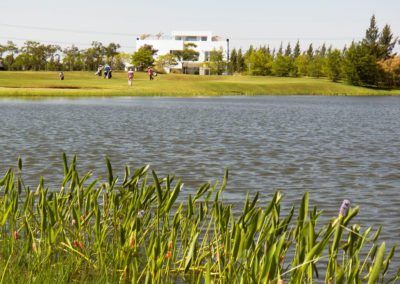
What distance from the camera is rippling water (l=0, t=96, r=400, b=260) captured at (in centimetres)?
1659

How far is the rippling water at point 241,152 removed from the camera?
16594mm

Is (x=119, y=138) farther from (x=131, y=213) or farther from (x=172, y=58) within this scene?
(x=172, y=58)

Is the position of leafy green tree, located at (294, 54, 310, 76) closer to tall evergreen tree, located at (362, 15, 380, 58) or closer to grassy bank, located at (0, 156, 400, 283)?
tall evergreen tree, located at (362, 15, 380, 58)

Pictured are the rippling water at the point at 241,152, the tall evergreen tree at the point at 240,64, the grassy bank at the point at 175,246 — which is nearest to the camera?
the grassy bank at the point at 175,246

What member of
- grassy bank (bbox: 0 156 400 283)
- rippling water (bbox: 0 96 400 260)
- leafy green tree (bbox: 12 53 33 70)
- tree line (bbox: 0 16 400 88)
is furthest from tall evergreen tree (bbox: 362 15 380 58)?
grassy bank (bbox: 0 156 400 283)

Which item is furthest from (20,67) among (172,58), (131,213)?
(131,213)

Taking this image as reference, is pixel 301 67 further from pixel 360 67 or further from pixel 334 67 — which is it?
pixel 360 67

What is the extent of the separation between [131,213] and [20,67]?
159847mm

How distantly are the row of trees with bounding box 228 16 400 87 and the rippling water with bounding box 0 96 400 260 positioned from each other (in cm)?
9103

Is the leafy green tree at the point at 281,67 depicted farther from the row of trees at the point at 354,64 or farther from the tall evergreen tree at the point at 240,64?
the tall evergreen tree at the point at 240,64

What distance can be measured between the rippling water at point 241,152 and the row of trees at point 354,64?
9103cm

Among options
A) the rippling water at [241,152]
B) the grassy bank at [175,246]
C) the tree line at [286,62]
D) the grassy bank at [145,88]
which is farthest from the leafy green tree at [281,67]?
the grassy bank at [175,246]

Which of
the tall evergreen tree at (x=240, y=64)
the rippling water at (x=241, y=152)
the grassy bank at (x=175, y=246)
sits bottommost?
the tall evergreen tree at (x=240, y=64)

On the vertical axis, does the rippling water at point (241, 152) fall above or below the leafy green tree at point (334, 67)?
above
